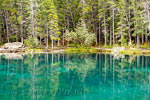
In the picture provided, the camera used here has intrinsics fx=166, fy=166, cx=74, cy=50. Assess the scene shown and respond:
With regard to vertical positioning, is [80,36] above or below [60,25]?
below

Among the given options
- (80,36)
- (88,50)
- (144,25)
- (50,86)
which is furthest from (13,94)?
(144,25)

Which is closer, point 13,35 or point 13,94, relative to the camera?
point 13,94

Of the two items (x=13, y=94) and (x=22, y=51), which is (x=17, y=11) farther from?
(x=13, y=94)

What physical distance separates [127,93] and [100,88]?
1587 millimetres

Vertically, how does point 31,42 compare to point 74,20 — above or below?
below

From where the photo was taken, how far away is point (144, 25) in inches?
1558

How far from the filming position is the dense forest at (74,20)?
40281mm

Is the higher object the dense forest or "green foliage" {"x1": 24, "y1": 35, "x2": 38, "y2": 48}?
the dense forest

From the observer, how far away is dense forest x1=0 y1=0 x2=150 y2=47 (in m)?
40.3

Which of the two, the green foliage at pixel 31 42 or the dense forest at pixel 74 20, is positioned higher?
the dense forest at pixel 74 20

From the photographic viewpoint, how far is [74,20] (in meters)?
50.8

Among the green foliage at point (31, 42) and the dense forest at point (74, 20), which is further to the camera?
the dense forest at point (74, 20)

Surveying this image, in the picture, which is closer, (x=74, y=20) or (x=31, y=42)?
(x=31, y=42)

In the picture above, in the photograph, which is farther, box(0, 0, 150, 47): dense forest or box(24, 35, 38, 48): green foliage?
box(0, 0, 150, 47): dense forest
